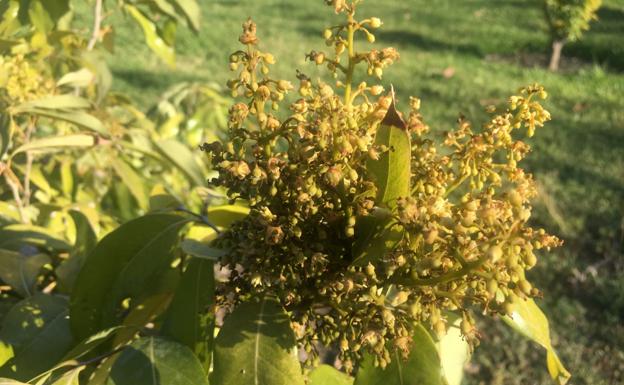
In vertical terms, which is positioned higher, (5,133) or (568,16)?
(5,133)

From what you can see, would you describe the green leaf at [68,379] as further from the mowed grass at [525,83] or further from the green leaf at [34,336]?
the mowed grass at [525,83]

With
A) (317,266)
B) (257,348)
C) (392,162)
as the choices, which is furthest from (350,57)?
(257,348)

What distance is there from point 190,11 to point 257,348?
126cm

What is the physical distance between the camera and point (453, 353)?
1047mm

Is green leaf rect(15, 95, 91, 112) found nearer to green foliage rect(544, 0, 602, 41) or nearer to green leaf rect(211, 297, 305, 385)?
green leaf rect(211, 297, 305, 385)

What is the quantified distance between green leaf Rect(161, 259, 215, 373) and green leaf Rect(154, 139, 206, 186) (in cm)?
49

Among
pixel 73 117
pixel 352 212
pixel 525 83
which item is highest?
pixel 352 212

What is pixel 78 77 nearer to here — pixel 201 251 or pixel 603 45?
pixel 201 251

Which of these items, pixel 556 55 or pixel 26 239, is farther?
pixel 556 55

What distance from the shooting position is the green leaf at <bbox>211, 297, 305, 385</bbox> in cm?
86

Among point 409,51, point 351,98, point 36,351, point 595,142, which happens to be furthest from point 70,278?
point 409,51

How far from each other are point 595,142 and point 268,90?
5.44 m

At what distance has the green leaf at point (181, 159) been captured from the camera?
1476 mm

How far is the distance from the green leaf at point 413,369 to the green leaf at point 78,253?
0.65 metres
